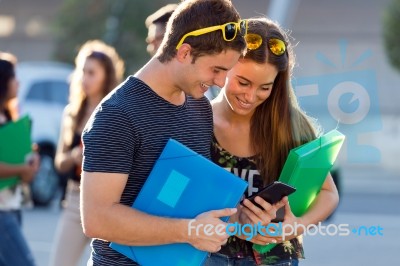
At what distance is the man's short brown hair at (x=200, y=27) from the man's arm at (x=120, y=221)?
1.46 feet

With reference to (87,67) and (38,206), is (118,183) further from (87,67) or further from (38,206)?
(38,206)

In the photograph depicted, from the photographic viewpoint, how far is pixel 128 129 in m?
3.27

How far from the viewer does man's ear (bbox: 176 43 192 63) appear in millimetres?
3297

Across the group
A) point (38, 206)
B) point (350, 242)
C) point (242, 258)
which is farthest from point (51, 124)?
point (242, 258)

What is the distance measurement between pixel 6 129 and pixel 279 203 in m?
2.59

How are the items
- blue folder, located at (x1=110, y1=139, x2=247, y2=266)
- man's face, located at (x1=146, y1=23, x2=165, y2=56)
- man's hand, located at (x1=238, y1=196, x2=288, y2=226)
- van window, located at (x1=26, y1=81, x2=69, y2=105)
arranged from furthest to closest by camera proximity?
van window, located at (x1=26, y1=81, x2=69, y2=105) → man's face, located at (x1=146, y1=23, x2=165, y2=56) → man's hand, located at (x1=238, y1=196, x2=288, y2=226) → blue folder, located at (x1=110, y1=139, x2=247, y2=266)

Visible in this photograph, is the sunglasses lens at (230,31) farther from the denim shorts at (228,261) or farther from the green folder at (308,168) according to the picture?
the denim shorts at (228,261)

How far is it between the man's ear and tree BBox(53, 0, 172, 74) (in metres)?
19.7

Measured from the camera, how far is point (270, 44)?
397 cm

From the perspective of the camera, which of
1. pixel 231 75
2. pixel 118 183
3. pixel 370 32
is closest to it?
pixel 118 183

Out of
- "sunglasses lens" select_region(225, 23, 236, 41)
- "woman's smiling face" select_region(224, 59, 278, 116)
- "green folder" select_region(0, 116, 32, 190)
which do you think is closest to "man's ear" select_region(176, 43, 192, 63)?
"sunglasses lens" select_region(225, 23, 236, 41)

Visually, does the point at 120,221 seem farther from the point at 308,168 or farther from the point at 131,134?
the point at 308,168

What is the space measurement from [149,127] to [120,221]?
12.4 inches

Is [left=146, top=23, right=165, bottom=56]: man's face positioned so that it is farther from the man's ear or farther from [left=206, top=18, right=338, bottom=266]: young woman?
the man's ear
